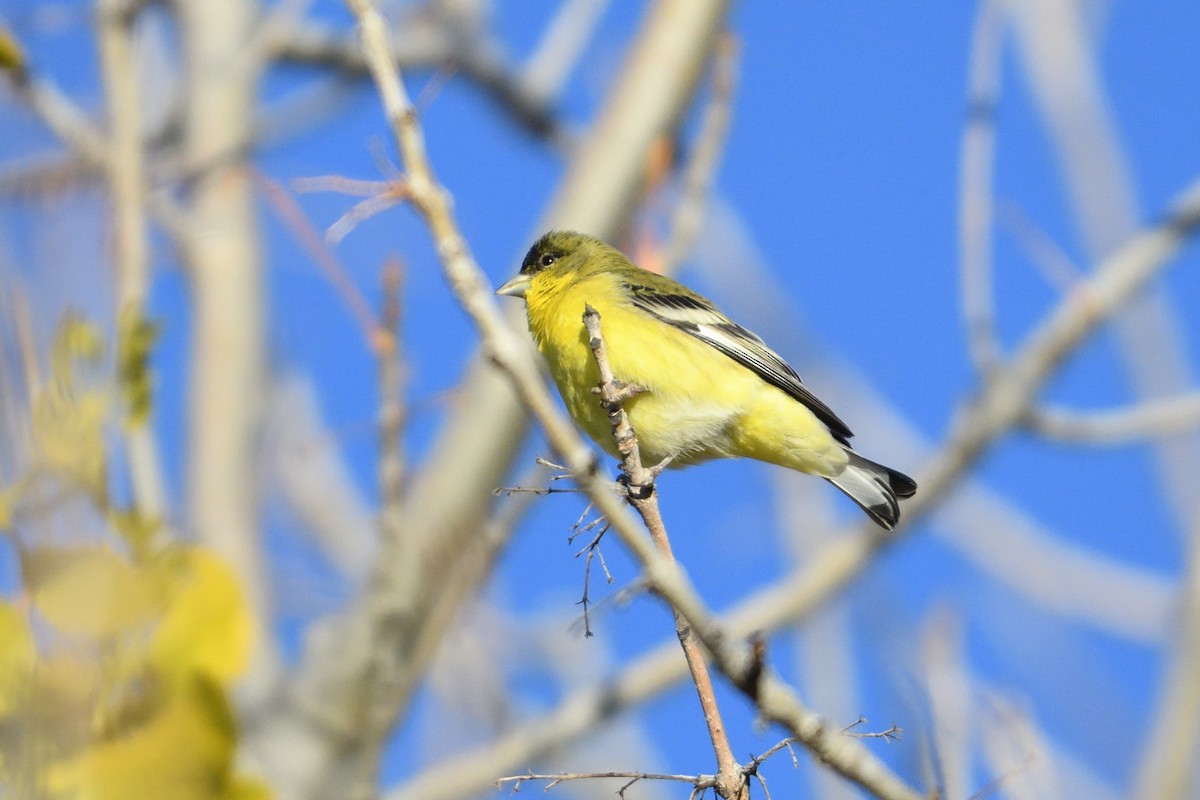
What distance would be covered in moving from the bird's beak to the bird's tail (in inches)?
59.4

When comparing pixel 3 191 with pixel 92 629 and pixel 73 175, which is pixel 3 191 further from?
pixel 73 175

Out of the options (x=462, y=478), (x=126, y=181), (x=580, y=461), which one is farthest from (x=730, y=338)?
(x=580, y=461)

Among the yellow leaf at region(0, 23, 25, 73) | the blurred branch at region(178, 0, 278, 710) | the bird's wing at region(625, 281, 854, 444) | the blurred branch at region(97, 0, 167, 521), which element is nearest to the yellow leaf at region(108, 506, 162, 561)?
the yellow leaf at region(0, 23, 25, 73)

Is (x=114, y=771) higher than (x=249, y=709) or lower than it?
lower

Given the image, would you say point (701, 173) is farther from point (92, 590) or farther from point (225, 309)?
point (92, 590)

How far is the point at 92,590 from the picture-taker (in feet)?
4.66

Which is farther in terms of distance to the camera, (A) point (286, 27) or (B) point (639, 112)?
(A) point (286, 27)

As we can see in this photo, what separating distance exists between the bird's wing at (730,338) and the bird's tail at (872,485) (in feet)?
0.42

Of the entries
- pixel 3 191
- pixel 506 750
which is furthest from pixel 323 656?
pixel 3 191

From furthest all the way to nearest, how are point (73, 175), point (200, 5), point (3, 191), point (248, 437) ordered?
point (200, 5) < point (248, 437) < point (73, 175) < point (3, 191)

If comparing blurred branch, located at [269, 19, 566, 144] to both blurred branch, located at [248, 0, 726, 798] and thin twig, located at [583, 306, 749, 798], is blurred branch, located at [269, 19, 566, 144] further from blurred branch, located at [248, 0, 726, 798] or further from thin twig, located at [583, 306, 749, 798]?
thin twig, located at [583, 306, 749, 798]

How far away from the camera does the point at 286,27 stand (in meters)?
8.31

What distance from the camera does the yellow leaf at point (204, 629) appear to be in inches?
63.4

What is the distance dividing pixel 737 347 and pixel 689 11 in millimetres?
2364
